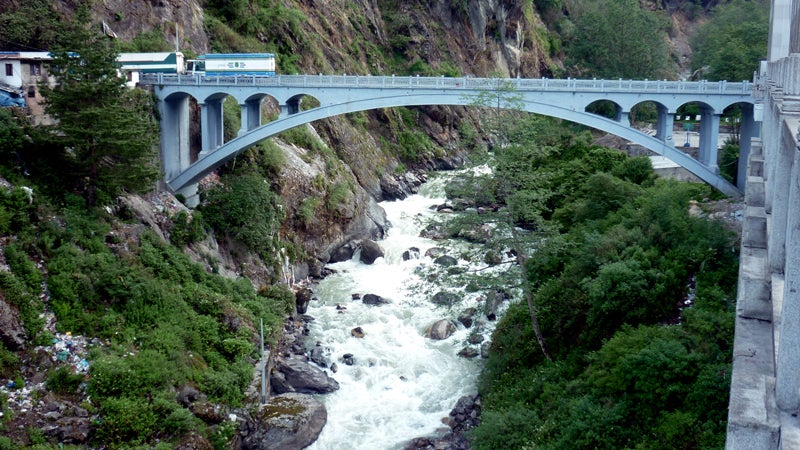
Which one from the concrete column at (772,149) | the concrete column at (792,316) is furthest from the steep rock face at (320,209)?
the concrete column at (792,316)

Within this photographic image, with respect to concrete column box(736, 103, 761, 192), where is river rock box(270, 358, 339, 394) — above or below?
below

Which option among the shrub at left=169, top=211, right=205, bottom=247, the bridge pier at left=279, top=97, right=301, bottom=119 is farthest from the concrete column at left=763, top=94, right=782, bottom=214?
the shrub at left=169, top=211, right=205, bottom=247

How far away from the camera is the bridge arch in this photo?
805 inches

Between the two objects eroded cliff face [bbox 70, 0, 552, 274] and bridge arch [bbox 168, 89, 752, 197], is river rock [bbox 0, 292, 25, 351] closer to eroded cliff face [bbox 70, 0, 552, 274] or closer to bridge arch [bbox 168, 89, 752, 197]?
bridge arch [bbox 168, 89, 752, 197]

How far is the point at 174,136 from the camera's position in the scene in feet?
80.1

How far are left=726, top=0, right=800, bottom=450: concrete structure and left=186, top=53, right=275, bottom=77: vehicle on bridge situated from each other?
1638 centimetres

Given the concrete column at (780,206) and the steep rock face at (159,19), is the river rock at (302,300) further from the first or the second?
the concrete column at (780,206)

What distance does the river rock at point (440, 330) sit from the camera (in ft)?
66.2

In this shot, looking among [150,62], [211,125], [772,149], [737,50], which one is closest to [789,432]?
[772,149]

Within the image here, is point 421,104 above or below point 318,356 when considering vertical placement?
above

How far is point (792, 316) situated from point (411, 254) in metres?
19.8

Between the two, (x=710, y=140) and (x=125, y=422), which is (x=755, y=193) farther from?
(x=125, y=422)

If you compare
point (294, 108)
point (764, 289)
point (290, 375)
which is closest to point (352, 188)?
point (294, 108)

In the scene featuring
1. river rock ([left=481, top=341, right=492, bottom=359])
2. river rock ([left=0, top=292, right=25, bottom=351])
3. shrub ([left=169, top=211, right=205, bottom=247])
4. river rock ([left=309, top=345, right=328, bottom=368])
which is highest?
shrub ([left=169, top=211, right=205, bottom=247])
